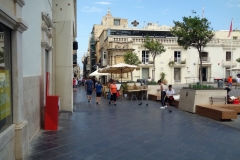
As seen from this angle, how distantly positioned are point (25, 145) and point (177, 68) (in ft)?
119

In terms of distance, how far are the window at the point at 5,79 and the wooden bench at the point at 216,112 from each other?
6958 millimetres

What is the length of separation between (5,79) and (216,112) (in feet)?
23.8

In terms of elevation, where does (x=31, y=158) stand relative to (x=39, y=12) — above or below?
below

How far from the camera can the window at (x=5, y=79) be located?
12.3ft

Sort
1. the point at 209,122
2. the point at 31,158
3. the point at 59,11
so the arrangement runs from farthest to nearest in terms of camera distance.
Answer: the point at 59,11 → the point at 209,122 → the point at 31,158

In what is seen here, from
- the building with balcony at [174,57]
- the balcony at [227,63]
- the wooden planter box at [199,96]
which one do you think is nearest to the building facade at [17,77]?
the wooden planter box at [199,96]

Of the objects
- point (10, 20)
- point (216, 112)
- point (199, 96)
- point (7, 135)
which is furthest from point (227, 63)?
point (7, 135)

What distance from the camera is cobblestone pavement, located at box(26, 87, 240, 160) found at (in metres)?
4.81

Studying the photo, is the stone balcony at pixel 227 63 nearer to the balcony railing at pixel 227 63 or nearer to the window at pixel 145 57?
the balcony railing at pixel 227 63

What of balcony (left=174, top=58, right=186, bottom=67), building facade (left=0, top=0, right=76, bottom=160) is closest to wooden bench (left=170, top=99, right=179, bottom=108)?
building facade (left=0, top=0, right=76, bottom=160)

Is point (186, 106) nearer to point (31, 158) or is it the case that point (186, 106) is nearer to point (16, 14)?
point (31, 158)

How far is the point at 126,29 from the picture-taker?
43.5m

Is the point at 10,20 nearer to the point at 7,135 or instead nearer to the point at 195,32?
the point at 7,135

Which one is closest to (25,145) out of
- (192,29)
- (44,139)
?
(44,139)
